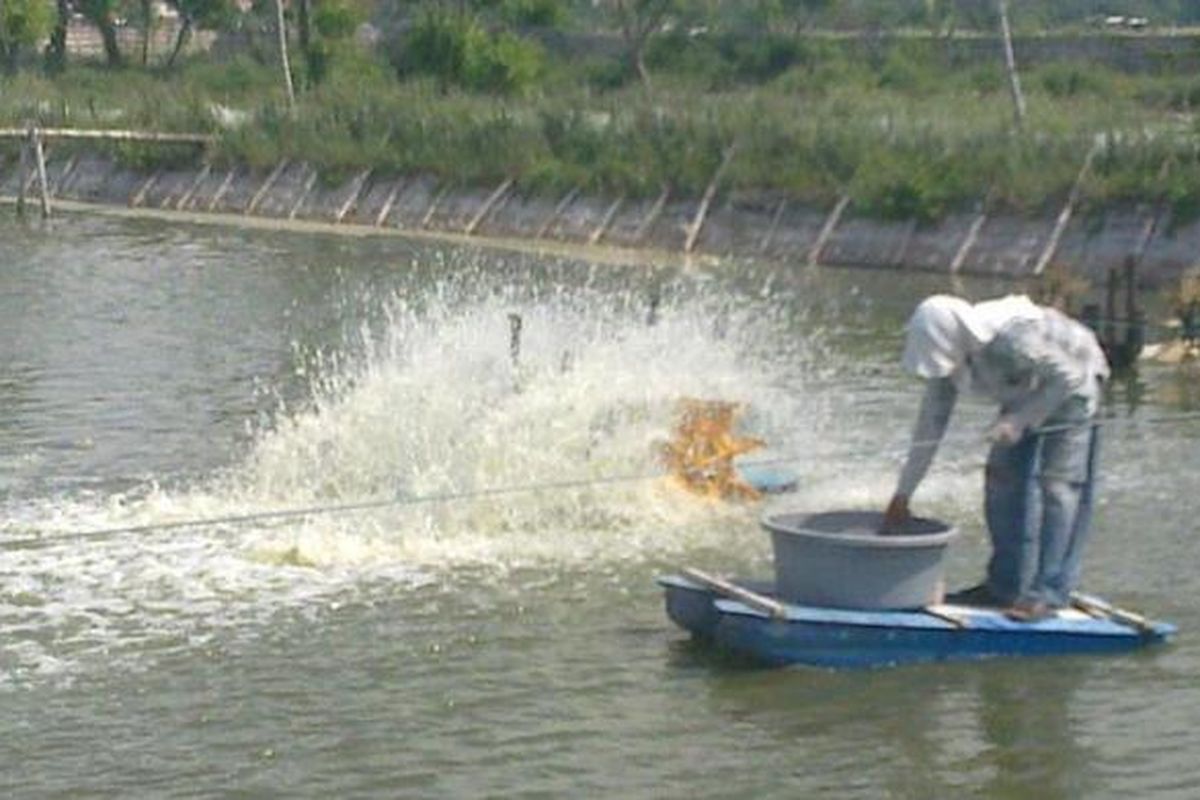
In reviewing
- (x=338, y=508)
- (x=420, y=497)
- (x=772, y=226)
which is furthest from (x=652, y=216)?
(x=420, y=497)

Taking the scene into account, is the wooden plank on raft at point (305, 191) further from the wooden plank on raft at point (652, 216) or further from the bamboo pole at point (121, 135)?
the wooden plank on raft at point (652, 216)

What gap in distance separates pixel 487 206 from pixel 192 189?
762cm

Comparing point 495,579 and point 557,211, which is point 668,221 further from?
point 495,579

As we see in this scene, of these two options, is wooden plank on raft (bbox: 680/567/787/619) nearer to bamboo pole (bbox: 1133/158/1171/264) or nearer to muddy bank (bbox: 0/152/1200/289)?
muddy bank (bbox: 0/152/1200/289)

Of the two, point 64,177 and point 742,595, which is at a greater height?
point 742,595

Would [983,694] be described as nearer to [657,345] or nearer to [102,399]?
[657,345]

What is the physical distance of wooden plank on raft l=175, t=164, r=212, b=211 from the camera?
1783 inches

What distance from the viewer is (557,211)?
38.9 meters

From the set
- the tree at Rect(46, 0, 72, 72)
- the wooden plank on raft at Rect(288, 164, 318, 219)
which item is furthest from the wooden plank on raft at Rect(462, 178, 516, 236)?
the tree at Rect(46, 0, 72, 72)

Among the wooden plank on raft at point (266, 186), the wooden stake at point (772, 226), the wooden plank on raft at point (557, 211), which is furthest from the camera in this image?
the wooden plank on raft at point (266, 186)

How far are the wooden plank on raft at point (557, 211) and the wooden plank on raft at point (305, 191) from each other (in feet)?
19.0

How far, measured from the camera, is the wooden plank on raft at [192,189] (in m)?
45.3

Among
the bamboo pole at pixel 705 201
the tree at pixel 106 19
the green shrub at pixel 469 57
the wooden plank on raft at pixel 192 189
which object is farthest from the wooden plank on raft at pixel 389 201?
the tree at pixel 106 19

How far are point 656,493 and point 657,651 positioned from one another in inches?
131
